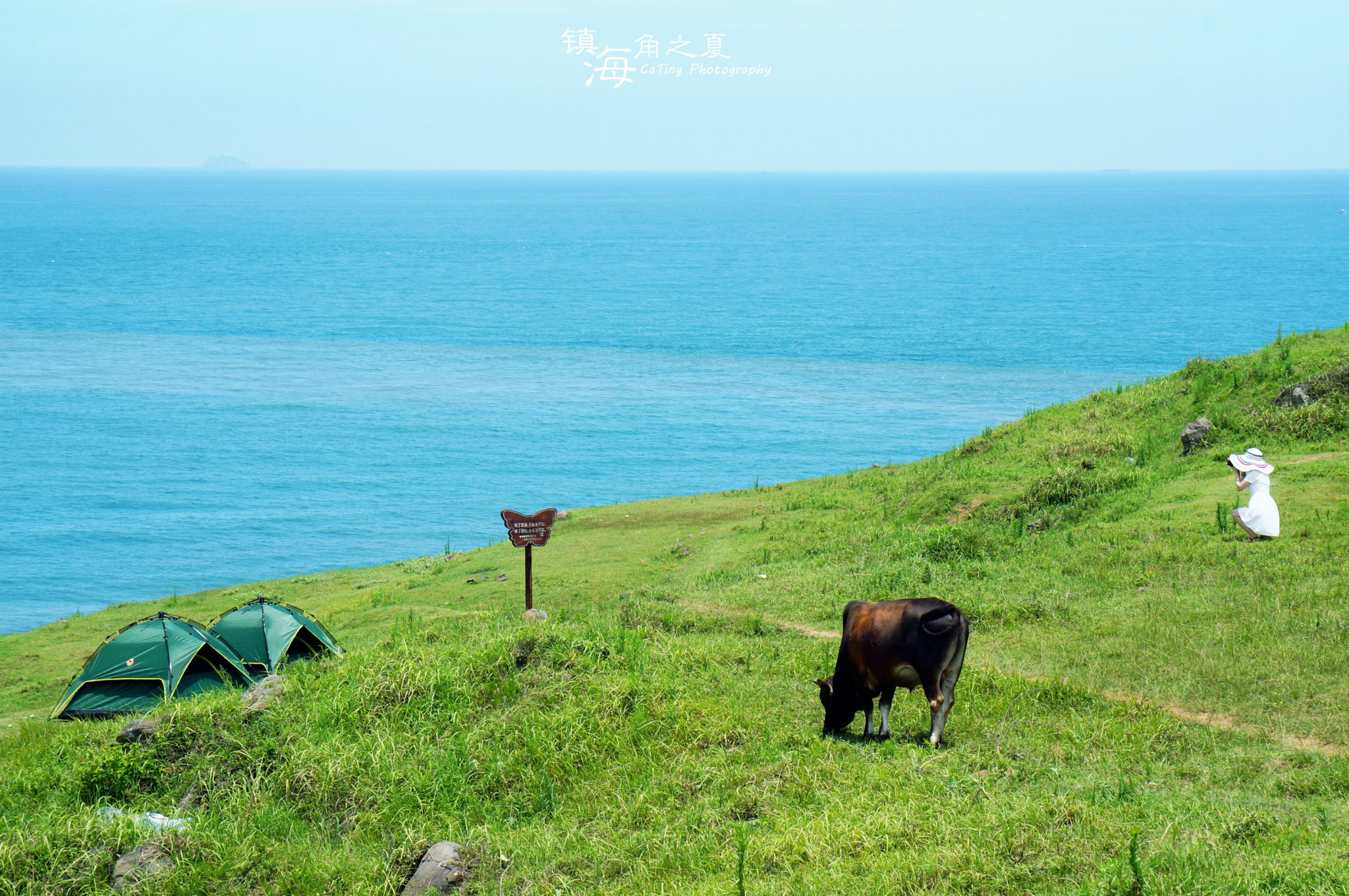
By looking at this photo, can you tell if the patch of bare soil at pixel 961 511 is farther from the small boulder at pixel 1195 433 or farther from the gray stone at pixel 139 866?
the gray stone at pixel 139 866

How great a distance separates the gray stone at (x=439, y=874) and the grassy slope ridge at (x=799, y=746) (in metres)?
0.25

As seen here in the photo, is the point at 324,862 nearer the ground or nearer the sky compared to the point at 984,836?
nearer the ground

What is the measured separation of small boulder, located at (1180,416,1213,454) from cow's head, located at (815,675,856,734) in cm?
1613

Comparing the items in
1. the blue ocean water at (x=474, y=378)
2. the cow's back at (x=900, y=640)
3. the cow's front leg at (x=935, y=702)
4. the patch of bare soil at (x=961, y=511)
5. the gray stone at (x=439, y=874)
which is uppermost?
the cow's back at (x=900, y=640)

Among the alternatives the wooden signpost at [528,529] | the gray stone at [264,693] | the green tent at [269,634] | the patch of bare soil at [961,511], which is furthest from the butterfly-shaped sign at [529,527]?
the patch of bare soil at [961,511]

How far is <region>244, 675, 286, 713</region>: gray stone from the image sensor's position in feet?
49.6

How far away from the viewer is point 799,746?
1354 cm

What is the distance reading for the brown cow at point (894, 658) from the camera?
12719mm

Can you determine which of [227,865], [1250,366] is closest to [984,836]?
[227,865]

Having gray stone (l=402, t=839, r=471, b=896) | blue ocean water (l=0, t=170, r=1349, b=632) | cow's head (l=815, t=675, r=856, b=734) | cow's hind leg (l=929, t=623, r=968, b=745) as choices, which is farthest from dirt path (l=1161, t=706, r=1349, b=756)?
blue ocean water (l=0, t=170, r=1349, b=632)

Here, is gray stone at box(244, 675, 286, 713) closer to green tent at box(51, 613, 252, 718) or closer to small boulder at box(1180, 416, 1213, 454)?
green tent at box(51, 613, 252, 718)

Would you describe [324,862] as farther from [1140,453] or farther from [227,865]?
[1140,453]

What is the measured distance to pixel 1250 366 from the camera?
27.7 meters

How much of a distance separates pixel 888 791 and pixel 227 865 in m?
7.19
